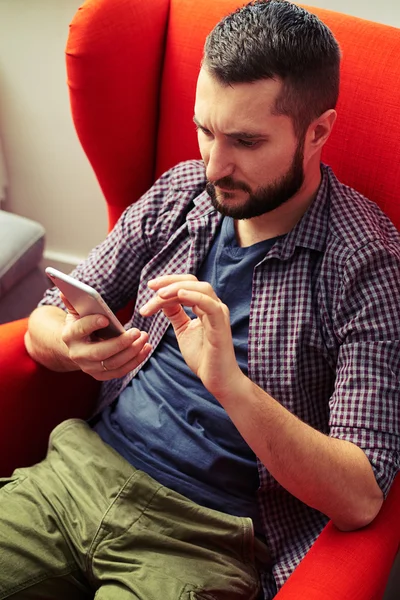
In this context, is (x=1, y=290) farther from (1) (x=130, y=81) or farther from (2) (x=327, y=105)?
(2) (x=327, y=105)

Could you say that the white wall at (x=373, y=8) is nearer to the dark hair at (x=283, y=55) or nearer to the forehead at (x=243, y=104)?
the dark hair at (x=283, y=55)

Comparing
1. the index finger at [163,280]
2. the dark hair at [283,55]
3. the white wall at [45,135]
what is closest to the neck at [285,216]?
the dark hair at [283,55]

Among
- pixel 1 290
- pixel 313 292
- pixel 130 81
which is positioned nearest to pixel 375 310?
pixel 313 292

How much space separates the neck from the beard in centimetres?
4

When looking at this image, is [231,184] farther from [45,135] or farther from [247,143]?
[45,135]

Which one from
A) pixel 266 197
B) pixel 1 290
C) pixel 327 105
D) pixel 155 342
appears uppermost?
pixel 327 105

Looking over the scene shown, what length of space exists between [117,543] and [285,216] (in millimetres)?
547

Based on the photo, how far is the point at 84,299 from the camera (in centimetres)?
103

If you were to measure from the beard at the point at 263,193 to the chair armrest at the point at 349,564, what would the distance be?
448 mm

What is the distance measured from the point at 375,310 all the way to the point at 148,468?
43 cm

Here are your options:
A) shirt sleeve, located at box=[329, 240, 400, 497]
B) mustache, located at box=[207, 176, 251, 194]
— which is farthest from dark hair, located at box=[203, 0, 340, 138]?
shirt sleeve, located at box=[329, 240, 400, 497]

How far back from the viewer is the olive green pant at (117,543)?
1.10 m

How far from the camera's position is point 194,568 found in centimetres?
111

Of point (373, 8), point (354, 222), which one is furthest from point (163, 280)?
point (373, 8)
